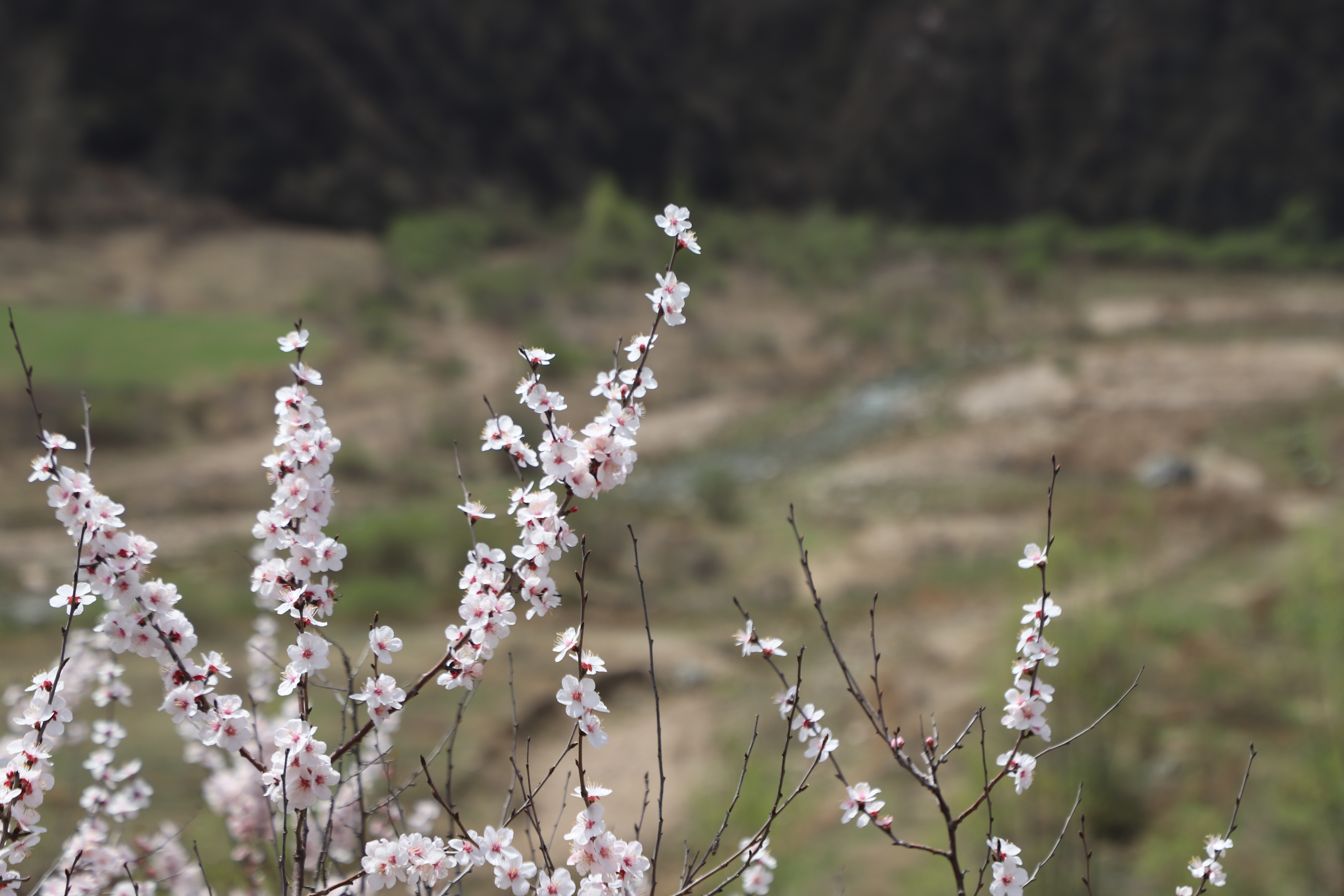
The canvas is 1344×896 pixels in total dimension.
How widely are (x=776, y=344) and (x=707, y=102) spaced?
1748 inches

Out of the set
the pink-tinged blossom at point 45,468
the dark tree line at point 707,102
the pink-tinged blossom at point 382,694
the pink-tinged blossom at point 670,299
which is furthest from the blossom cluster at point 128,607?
the dark tree line at point 707,102

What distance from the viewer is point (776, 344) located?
37438mm

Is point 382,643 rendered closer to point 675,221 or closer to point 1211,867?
point 675,221

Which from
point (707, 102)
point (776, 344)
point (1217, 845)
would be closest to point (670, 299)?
point (1217, 845)

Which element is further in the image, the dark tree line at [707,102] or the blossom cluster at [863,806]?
the dark tree line at [707,102]

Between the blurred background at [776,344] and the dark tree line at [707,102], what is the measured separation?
28 cm

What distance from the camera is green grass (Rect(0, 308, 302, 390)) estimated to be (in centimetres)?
2572

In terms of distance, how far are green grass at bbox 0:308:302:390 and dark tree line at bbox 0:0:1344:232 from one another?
47.2ft

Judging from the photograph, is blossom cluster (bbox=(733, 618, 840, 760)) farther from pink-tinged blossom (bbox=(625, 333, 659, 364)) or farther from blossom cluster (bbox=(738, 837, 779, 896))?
pink-tinged blossom (bbox=(625, 333, 659, 364))

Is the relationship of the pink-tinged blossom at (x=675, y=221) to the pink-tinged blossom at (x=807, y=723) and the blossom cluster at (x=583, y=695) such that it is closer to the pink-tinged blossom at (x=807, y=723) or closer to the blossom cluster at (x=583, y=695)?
the blossom cluster at (x=583, y=695)

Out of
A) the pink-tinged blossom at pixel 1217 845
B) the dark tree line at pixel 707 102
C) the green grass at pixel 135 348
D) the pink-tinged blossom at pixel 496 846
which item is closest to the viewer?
the pink-tinged blossom at pixel 496 846

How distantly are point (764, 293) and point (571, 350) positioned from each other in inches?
652

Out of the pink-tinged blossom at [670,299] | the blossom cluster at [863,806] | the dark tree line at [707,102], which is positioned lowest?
the blossom cluster at [863,806]

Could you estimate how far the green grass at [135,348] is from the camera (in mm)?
25719
